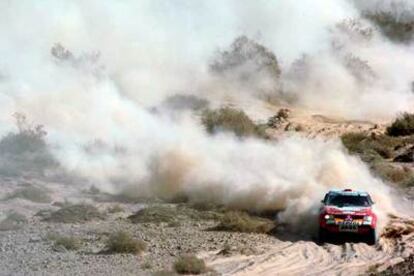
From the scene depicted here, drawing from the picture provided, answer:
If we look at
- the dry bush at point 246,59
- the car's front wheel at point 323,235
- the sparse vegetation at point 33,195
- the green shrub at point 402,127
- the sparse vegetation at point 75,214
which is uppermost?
the dry bush at point 246,59

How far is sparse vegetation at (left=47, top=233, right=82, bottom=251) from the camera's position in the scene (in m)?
24.4

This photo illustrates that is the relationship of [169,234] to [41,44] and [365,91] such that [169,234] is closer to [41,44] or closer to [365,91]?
[41,44]

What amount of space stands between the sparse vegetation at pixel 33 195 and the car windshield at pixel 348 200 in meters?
13.5

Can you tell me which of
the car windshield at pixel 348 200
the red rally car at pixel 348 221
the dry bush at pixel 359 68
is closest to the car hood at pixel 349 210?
the red rally car at pixel 348 221

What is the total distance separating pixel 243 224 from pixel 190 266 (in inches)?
295

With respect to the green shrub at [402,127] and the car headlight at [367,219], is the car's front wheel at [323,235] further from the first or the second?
the green shrub at [402,127]

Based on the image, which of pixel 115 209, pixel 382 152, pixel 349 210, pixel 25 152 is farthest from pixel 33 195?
pixel 382 152

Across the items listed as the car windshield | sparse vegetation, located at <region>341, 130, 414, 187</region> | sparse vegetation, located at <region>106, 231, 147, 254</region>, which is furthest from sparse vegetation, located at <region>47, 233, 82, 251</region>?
sparse vegetation, located at <region>341, 130, 414, 187</region>

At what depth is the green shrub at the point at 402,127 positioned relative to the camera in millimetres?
54750

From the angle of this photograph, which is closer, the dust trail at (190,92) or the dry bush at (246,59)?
the dust trail at (190,92)

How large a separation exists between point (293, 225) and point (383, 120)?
108 feet

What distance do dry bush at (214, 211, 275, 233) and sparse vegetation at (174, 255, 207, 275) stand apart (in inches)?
271

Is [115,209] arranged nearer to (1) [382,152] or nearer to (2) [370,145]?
(1) [382,152]

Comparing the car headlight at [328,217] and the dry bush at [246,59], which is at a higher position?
the dry bush at [246,59]
